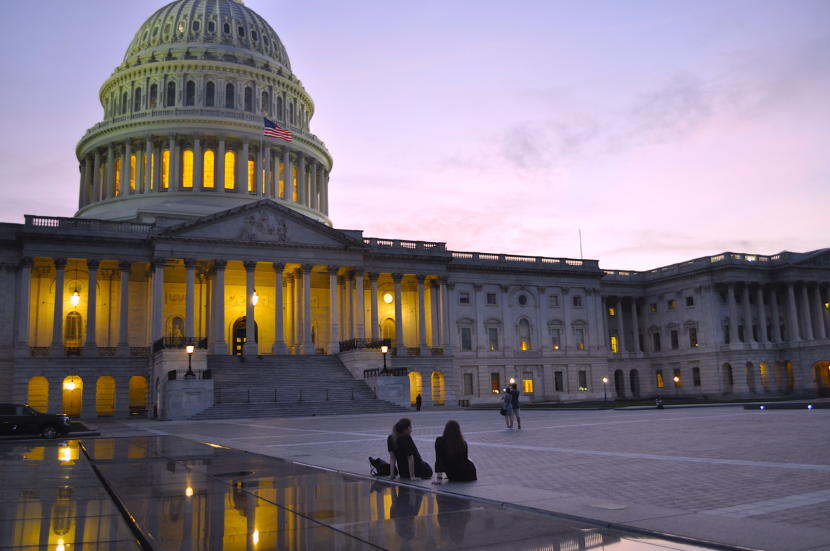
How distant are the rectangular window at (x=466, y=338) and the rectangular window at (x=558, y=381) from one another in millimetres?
11056

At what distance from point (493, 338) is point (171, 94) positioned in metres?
46.6

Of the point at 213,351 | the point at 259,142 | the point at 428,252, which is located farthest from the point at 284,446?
the point at 259,142

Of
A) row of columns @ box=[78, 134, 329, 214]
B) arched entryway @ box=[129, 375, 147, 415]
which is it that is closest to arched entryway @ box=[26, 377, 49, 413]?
arched entryway @ box=[129, 375, 147, 415]

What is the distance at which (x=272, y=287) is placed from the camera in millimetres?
74562

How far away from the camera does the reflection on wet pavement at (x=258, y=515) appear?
28.7 ft

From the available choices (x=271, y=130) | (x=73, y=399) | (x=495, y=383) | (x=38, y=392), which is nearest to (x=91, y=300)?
(x=38, y=392)

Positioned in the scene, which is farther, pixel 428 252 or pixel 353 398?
pixel 428 252

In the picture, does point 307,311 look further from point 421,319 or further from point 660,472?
point 660,472

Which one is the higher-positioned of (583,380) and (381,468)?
(583,380)

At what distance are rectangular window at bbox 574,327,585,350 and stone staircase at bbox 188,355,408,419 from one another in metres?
33.6

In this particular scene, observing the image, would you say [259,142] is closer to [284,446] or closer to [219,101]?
[219,101]

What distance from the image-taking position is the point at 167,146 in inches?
3302

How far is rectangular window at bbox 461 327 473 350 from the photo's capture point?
80025 millimetres

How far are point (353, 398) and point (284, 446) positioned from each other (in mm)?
31789
